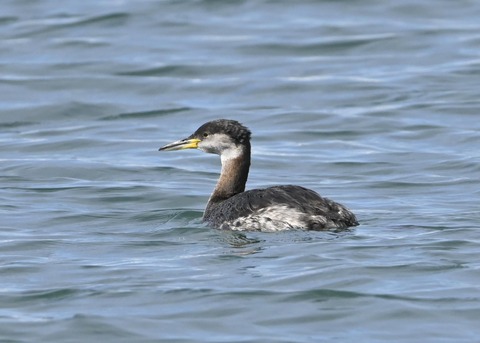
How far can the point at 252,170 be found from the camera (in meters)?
14.5

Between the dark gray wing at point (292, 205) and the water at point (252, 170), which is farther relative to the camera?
the dark gray wing at point (292, 205)

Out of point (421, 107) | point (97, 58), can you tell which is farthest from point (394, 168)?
point (97, 58)

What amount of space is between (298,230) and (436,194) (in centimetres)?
265

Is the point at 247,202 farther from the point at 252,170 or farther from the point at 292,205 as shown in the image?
the point at 252,170

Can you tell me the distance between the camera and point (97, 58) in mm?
20266

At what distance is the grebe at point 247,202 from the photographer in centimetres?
1062

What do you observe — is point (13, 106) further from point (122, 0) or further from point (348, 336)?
point (348, 336)

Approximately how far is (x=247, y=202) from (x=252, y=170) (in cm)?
356

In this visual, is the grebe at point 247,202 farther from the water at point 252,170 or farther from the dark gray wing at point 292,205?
the water at point 252,170

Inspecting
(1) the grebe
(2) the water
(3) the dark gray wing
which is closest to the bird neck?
(1) the grebe

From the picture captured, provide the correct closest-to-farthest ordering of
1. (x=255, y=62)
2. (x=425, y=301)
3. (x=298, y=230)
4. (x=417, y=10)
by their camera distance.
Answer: (x=425, y=301), (x=298, y=230), (x=255, y=62), (x=417, y=10)

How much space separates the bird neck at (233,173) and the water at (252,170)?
34 cm

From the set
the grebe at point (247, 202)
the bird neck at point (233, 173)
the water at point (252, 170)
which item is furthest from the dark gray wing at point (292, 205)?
the bird neck at point (233, 173)

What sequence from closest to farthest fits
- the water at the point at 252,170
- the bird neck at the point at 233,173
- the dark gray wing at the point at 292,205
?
1. the water at the point at 252,170
2. the dark gray wing at the point at 292,205
3. the bird neck at the point at 233,173
